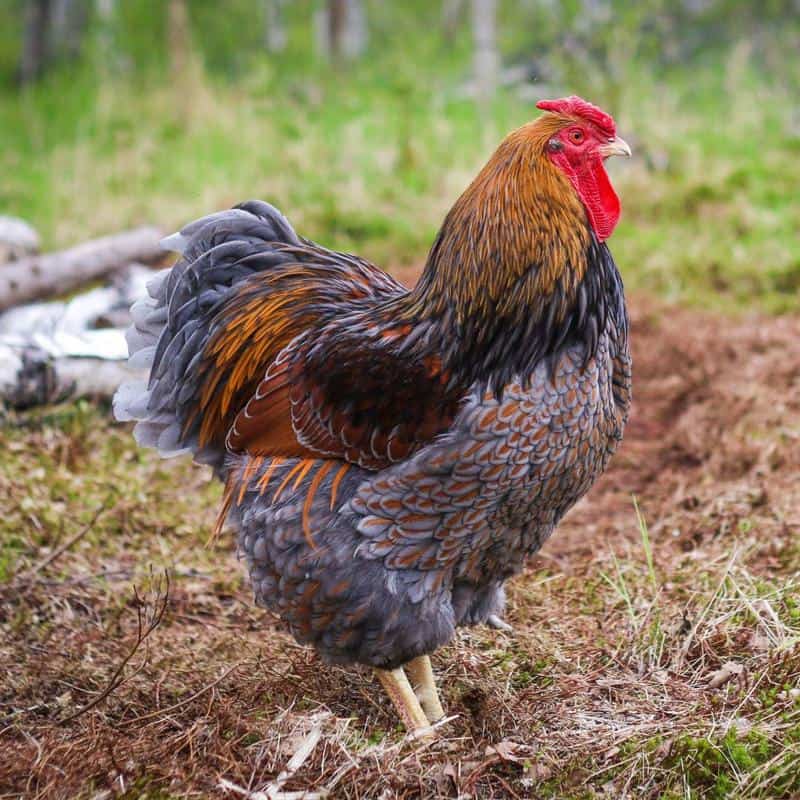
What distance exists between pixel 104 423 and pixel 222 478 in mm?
2393

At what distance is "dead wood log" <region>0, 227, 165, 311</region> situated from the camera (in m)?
7.15

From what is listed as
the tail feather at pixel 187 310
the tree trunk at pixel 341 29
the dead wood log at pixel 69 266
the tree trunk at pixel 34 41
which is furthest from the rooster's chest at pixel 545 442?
the tree trunk at pixel 34 41

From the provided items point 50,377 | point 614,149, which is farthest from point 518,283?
point 50,377

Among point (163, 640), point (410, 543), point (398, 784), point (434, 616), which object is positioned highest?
point (410, 543)

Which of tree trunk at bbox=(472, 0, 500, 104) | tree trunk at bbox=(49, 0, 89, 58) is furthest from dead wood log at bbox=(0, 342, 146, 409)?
tree trunk at bbox=(49, 0, 89, 58)

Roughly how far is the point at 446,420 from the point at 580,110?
1.01 m

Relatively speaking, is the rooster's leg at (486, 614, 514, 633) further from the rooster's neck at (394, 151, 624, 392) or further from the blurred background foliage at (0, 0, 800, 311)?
the blurred background foliage at (0, 0, 800, 311)

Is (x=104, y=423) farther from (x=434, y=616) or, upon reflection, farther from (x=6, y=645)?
(x=434, y=616)

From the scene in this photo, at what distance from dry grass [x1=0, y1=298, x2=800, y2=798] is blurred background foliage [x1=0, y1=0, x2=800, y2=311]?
10.7 ft

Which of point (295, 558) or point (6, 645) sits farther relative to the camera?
point (6, 645)

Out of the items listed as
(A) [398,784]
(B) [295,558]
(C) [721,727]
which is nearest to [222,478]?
(B) [295,558]

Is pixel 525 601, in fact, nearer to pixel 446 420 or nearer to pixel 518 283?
pixel 446 420

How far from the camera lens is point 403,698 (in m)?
3.36

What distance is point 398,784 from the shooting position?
9.57 ft
